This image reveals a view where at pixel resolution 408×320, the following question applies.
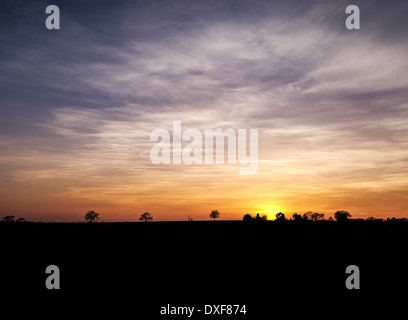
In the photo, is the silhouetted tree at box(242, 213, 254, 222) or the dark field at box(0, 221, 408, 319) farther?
the silhouetted tree at box(242, 213, 254, 222)

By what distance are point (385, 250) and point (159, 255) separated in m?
24.9

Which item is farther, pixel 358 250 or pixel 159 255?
pixel 358 250

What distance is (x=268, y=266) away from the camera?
2716 cm

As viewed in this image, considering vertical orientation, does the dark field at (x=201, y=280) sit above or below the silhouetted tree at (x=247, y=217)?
above

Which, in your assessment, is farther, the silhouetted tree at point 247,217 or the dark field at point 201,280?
the silhouetted tree at point 247,217

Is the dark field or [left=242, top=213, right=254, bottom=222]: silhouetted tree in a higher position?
the dark field

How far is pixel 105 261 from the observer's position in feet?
94.5

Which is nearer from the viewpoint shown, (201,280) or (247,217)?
(201,280)
